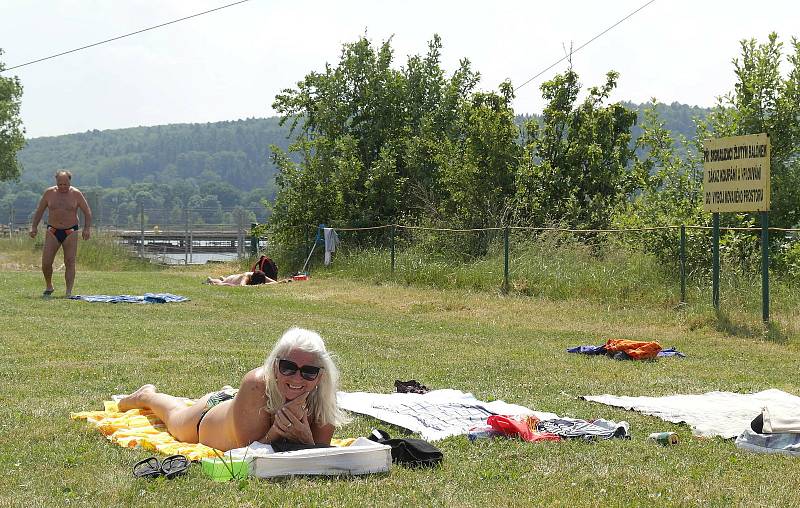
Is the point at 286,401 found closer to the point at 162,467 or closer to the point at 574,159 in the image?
the point at 162,467

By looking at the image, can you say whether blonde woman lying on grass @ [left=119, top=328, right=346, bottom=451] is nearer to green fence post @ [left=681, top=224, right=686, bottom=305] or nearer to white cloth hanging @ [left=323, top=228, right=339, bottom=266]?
green fence post @ [left=681, top=224, right=686, bottom=305]

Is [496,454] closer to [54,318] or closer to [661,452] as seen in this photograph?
[661,452]

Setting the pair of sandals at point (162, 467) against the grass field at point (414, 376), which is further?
the pair of sandals at point (162, 467)

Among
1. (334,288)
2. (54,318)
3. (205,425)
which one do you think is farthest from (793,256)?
(205,425)

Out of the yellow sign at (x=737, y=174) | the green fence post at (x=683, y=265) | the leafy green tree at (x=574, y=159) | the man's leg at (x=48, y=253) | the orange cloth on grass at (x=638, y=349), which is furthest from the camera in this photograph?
the leafy green tree at (x=574, y=159)

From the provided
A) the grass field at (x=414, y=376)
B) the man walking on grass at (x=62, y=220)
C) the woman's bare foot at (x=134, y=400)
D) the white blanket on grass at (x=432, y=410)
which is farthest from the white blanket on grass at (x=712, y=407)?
Answer: the man walking on grass at (x=62, y=220)

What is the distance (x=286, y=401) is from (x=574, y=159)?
59.7 ft

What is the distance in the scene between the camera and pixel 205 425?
18.9 feet

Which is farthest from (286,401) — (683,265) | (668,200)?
(668,200)

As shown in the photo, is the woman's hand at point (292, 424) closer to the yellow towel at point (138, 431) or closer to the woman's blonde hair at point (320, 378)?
the woman's blonde hair at point (320, 378)

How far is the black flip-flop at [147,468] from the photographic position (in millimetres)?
4977

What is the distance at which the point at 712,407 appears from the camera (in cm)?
723

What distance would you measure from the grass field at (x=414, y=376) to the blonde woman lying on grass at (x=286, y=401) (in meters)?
0.39

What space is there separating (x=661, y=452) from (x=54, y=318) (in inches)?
368
